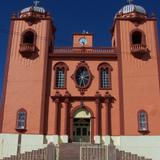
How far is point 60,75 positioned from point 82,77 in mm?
2003

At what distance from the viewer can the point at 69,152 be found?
23.2 m

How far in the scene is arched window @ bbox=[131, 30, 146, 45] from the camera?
29459 mm

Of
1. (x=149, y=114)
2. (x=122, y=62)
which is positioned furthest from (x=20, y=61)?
(x=149, y=114)

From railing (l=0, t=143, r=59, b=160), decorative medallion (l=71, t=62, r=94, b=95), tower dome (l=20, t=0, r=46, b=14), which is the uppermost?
tower dome (l=20, t=0, r=46, b=14)

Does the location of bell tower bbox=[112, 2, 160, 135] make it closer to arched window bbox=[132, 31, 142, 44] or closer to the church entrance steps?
arched window bbox=[132, 31, 142, 44]

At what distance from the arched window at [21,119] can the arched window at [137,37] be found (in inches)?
470

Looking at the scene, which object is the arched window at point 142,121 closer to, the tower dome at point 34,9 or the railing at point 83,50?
the railing at point 83,50

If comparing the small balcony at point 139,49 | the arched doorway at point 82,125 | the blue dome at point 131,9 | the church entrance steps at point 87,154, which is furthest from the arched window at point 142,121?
the blue dome at point 131,9

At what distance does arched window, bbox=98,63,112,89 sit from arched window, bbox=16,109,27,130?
7.02 meters

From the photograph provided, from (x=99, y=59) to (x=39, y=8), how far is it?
8.34 metres

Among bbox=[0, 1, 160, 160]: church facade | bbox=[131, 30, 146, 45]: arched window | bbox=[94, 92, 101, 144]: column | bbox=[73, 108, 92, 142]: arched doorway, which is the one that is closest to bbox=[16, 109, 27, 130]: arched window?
bbox=[0, 1, 160, 160]: church facade

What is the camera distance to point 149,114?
2680 cm

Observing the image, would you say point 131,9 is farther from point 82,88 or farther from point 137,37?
point 82,88

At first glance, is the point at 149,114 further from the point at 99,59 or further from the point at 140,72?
the point at 99,59
